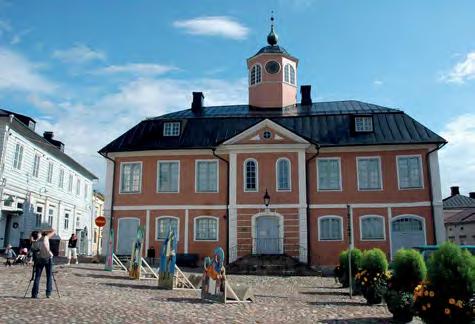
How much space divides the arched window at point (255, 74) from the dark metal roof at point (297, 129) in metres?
2.98

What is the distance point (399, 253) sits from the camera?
984 centimetres

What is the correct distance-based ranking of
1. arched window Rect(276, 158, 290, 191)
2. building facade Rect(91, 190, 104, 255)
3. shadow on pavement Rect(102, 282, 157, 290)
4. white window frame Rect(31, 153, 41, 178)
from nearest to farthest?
shadow on pavement Rect(102, 282, 157, 290)
arched window Rect(276, 158, 290, 191)
white window frame Rect(31, 153, 41, 178)
building facade Rect(91, 190, 104, 255)

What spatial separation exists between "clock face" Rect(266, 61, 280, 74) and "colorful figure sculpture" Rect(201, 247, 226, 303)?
19300mm

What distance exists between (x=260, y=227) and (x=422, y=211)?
7967 mm

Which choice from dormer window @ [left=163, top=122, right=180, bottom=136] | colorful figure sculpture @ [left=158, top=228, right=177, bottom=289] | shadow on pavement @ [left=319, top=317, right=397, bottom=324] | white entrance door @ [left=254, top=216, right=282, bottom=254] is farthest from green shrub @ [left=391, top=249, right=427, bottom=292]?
dormer window @ [left=163, top=122, right=180, bottom=136]

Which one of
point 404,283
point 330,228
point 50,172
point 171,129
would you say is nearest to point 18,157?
point 50,172

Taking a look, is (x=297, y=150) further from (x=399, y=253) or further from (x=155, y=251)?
(x=399, y=253)

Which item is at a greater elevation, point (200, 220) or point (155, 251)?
point (200, 220)

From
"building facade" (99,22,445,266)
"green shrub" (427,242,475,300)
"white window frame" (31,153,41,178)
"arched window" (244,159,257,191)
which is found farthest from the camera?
"white window frame" (31,153,41,178)

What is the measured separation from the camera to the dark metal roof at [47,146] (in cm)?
2543

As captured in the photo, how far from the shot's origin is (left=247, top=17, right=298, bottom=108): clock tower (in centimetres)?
2867

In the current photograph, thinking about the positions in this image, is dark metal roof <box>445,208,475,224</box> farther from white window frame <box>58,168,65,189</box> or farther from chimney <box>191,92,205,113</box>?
white window frame <box>58,168,65,189</box>

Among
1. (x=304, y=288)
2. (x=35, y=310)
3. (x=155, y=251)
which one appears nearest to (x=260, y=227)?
(x=155, y=251)

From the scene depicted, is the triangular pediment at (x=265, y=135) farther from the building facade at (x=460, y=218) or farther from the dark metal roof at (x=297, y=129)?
the building facade at (x=460, y=218)
